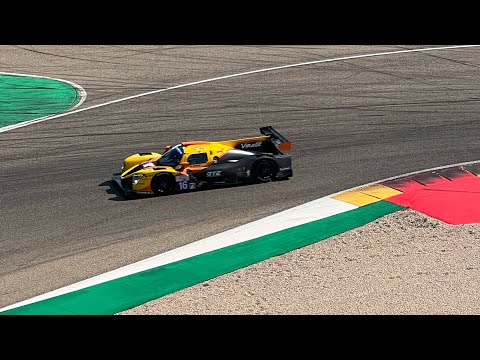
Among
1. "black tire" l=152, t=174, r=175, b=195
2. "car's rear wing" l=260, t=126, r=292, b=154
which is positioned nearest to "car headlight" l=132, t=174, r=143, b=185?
"black tire" l=152, t=174, r=175, b=195

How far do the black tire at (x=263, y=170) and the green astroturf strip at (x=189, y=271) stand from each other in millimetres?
2678

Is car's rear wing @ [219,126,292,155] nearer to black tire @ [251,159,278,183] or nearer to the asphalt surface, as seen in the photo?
black tire @ [251,159,278,183]

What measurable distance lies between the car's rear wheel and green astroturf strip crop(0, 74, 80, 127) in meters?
9.47

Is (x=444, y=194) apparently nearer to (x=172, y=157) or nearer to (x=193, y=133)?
(x=172, y=157)

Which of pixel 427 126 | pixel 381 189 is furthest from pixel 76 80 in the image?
pixel 381 189

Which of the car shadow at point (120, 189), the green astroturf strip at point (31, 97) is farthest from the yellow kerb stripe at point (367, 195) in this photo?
the green astroturf strip at point (31, 97)

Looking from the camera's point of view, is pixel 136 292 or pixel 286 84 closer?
pixel 136 292

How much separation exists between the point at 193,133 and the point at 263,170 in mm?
→ 4900

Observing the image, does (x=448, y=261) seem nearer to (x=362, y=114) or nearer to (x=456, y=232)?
(x=456, y=232)

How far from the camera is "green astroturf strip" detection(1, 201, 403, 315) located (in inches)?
577

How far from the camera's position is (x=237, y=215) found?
18.7 m

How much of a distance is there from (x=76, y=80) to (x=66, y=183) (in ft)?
37.5
